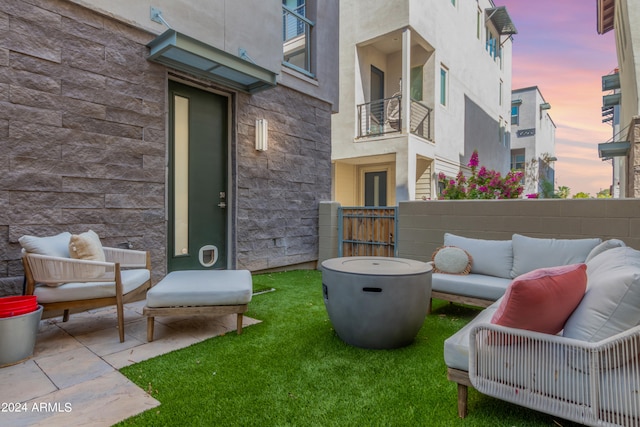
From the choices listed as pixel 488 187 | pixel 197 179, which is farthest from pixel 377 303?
pixel 488 187

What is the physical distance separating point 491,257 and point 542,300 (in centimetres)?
209

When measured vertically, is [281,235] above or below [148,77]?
below

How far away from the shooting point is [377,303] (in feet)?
8.22

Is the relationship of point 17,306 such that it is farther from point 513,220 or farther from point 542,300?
point 513,220

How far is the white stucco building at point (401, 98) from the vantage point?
8.52m

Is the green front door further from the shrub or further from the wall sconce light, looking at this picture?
the shrub

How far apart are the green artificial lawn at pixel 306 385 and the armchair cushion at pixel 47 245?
129 centimetres

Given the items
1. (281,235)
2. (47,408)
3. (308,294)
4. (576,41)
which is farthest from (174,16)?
(576,41)

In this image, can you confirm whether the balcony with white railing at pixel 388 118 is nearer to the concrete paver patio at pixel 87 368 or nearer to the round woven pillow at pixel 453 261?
the round woven pillow at pixel 453 261

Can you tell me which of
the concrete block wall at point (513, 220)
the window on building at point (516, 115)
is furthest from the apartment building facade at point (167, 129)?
the window on building at point (516, 115)

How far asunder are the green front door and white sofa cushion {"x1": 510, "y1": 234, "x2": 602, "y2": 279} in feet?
12.8

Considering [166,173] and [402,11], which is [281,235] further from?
[402,11]

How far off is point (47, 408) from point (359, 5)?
10.1m

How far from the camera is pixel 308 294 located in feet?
14.5
